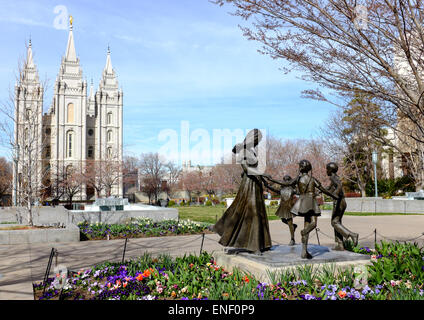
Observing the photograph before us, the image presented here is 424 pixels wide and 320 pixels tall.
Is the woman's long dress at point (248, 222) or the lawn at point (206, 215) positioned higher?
the woman's long dress at point (248, 222)

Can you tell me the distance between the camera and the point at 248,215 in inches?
260

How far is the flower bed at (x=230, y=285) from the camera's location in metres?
4.99

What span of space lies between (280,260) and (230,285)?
1328mm

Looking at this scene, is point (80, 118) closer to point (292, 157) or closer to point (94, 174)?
point (94, 174)

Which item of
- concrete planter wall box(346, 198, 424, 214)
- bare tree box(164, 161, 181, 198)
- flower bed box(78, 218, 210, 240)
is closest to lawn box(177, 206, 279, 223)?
flower bed box(78, 218, 210, 240)

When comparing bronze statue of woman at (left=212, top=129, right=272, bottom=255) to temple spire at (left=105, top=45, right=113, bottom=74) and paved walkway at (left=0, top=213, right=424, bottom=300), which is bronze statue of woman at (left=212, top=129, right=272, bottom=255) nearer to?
paved walkway at (left=0, top=213, right=424, bottom=300)

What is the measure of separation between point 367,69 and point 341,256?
3.34m

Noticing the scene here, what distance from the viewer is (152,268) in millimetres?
6523

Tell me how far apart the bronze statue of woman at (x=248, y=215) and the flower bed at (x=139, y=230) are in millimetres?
7457

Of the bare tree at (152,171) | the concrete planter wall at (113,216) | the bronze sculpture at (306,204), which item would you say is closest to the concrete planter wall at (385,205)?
the concrete planter wall at (113,216)

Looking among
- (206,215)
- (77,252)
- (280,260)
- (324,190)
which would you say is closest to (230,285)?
(280,260)

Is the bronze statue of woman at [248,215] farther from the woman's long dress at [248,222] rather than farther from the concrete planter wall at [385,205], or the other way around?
the concrete planter wall at [385,205]

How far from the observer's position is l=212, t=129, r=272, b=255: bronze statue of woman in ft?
21.5
